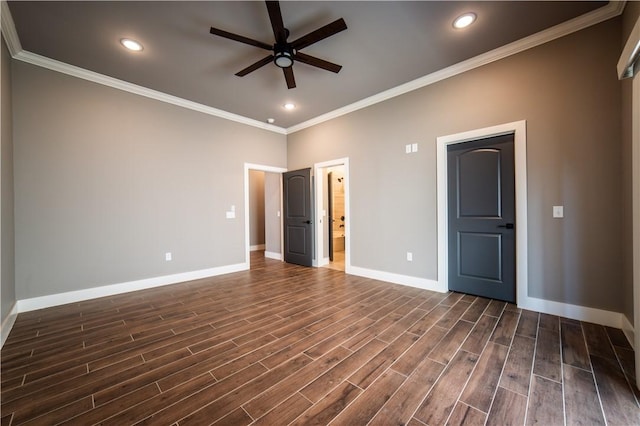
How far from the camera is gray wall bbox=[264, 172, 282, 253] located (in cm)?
625

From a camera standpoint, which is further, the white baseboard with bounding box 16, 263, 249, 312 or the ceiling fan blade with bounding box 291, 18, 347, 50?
the white baseboard with bounding box 16, 263, 249, 312

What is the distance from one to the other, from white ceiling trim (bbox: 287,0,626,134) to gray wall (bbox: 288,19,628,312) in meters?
0.06

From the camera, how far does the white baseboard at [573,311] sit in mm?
2391

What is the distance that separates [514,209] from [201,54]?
4.18m

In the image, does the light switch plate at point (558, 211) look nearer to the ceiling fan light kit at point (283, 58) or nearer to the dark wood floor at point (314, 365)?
the dark wood floor at point (314, 365)

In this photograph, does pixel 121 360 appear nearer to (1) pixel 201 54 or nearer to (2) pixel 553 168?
(1) pixel 201 54

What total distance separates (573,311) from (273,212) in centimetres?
556

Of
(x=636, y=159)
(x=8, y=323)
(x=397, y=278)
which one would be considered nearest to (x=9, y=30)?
(x=8, y=323)

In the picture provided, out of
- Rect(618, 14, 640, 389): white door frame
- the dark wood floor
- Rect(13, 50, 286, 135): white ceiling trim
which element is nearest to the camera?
the dark wood floor

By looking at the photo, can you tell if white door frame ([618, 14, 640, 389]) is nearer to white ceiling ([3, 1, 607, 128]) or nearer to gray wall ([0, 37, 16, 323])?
white ceiling ([3, 1, 607, 128])

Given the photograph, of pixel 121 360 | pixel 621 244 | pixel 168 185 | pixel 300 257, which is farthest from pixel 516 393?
pixel 168 185

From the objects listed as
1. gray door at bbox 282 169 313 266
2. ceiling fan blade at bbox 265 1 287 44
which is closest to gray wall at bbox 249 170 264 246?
gray door at bbox 282 169 313 266

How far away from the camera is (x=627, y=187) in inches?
88.3

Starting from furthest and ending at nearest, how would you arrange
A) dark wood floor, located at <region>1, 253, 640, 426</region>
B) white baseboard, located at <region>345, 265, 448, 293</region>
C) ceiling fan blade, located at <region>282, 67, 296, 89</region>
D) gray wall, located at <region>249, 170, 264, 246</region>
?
gray wall, located at <region>249, 170, 264, 246</region>, white baseboard, located at <region>345, 265, 448, 293</region>, ceiling fan blade, located at <region>282, 67, 296, 89</region>, dark wood floor, located at <region>1, 253, 640, 426</region>
